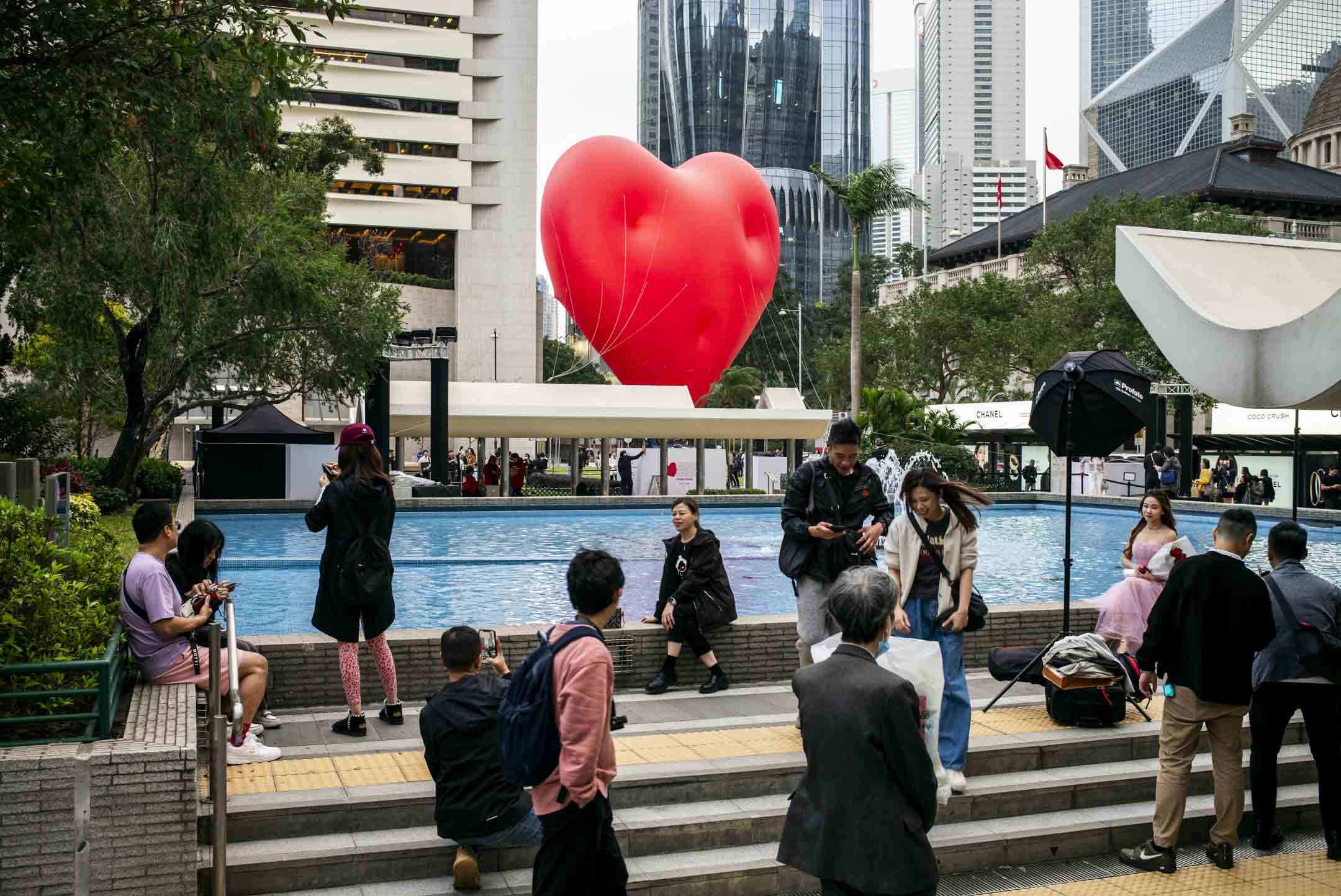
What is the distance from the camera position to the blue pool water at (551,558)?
13.0m

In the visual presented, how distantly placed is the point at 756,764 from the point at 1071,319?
113 ft

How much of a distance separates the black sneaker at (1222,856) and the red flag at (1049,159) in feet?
159

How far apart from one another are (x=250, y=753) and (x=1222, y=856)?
459cm

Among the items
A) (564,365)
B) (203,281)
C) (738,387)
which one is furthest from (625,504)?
(564,365)

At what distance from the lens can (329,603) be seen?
6195 mm

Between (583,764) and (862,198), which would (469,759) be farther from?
(862,198)

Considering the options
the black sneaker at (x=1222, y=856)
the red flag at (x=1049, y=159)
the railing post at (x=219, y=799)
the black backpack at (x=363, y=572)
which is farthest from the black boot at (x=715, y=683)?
the red flag at (x=1049, y=159)

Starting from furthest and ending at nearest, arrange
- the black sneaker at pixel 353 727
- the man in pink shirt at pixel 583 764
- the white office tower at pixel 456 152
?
the white office tower at pixel 456 152 < the black sneaker at pixel 353 727 < the man in pink shirt at pixel 583 764

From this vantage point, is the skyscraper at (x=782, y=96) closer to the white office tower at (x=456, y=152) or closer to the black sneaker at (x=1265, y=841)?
the white office tower at (x=456, y=152)

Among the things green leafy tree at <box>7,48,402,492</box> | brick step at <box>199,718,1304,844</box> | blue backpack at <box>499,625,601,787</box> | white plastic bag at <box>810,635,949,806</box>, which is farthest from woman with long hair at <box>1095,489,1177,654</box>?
green leafy tree at <box>7,48,402,492</box>

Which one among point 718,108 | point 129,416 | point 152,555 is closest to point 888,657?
point 152,555

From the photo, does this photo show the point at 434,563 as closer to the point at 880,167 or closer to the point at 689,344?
the point at 689,344

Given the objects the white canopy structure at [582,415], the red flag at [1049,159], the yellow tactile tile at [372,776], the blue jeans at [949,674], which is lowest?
the yellow tactile tile at [372,776]

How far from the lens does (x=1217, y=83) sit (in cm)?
11919
